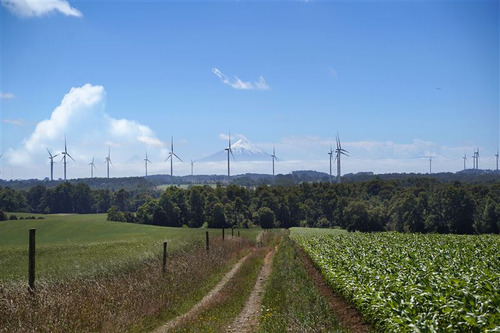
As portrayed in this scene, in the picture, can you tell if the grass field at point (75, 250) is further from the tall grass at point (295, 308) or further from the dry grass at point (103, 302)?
the tall grass at point (295, 308)

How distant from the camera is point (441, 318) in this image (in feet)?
24.9

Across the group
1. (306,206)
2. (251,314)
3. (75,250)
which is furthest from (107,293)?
(306,206)

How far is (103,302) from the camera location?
13.1m

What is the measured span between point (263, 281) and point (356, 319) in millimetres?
10702

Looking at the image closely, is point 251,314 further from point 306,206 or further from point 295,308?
point 306,206

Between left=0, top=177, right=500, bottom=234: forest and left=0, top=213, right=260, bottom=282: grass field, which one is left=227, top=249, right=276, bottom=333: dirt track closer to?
left=0, top=213, right=260, bottom=282: grass field

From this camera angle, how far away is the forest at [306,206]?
85500 millimetres

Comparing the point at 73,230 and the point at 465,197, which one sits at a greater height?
the point at 465,197

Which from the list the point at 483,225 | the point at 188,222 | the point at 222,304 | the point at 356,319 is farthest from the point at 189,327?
the point at 188,222

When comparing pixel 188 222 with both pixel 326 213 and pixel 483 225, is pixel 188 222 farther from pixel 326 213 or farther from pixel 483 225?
pixel 483 225

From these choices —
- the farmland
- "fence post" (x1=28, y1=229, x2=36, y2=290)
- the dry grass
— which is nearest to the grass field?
the farmland

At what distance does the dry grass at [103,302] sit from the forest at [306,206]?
78093 millimetres

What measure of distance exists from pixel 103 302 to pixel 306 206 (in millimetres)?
114449

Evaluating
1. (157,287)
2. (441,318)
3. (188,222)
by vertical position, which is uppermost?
(441,318)
